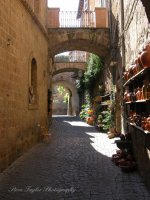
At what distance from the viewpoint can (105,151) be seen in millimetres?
9156

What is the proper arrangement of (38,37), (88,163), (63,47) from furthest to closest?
(63,47) → (38,37) → (88,163)

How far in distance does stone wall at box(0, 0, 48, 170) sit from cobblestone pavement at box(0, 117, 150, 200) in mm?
527

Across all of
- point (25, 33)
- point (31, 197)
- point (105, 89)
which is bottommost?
point (31, 197)

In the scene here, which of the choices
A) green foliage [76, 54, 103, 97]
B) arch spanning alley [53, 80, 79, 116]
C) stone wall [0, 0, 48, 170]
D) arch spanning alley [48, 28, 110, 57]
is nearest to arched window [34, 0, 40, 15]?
stone wall [0, 0, 48, 170]

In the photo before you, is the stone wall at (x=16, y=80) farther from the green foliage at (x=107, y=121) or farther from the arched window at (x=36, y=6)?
the green foliage at (x=107, y=121)

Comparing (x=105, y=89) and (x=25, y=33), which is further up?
(x=25, y=33)

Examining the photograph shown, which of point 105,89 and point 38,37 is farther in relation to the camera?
point 105,89

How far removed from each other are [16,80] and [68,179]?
311cm

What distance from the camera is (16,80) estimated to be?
26.0 ft

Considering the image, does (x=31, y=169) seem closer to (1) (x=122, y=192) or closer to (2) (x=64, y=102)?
(1) (x=122, y=192)

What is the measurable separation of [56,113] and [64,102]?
7.48 ft

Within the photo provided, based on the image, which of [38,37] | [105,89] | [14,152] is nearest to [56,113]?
[105,89]

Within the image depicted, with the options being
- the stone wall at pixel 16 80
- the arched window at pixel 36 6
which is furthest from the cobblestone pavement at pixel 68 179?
the arched window at pixel 36 6

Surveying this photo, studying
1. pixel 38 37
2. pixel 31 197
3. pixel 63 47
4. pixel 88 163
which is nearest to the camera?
pixel 31 197
